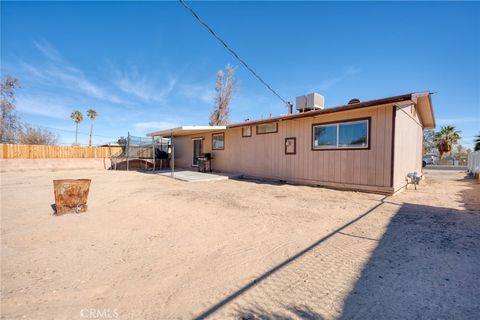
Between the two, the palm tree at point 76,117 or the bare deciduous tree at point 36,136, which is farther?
the palm tree at point 76,117

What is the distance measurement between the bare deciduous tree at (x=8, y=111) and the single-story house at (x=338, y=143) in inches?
725

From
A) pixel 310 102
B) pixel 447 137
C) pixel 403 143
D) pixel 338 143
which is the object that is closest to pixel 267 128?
pixel 310 102

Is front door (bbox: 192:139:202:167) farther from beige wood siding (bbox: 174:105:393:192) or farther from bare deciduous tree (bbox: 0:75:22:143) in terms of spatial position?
bare deciduous tree (bbox: 0:75:22:143)

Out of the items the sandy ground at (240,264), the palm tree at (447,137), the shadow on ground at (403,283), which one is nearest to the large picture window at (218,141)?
the sandy ground at (240,264)

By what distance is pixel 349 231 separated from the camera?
3363 millimetres

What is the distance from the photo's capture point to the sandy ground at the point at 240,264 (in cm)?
165

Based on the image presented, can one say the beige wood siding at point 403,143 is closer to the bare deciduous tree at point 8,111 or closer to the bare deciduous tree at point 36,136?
the bare deciduous tree at point 8,111

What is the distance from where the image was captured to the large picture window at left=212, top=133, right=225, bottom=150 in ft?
39.8

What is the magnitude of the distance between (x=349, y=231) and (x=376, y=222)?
0.84 metres

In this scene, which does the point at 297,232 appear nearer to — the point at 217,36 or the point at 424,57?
the point at 217,36

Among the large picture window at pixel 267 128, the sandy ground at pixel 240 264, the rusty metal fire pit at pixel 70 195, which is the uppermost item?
the large picture window at pixel 267 128

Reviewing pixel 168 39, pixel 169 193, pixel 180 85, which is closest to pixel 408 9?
pixel 169 193

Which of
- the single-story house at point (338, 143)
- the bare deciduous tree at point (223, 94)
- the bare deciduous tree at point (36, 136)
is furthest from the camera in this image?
the bare deciduous tree at point (223, 94)

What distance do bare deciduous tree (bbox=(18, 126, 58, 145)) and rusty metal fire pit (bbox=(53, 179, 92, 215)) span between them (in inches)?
912
